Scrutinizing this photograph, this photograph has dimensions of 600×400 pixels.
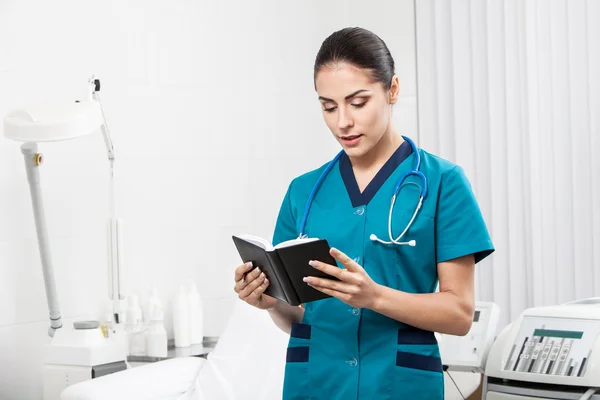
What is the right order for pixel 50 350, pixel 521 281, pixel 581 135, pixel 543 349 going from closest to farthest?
pixel 543 349
pixel 50 350
pixel 581 135
pixel 521 281

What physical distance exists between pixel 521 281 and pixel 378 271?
6.00 feet

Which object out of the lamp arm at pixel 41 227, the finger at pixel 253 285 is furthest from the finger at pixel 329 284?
the lamp arm at pixel 41 227

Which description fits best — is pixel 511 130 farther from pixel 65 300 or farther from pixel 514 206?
pixel 65 300

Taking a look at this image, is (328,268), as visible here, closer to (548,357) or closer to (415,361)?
(415,361)

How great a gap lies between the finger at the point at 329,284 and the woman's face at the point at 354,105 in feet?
0.84

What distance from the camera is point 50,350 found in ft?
7.70

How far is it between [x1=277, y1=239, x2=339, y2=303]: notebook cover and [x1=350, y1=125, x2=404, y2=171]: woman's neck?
0.86 feet

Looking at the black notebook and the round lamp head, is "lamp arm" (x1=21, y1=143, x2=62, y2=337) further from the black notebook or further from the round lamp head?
the black notebook

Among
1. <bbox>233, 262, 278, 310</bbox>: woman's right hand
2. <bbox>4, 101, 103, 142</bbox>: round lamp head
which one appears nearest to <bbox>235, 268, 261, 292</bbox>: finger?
<bbox>233, 262, 278, 310</bbox>: woman's right hand

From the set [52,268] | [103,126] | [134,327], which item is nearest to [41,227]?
[52,268]

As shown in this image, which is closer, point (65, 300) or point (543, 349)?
point (543, 349)

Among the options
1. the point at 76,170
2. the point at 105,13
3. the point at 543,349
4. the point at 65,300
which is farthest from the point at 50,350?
the point at 543,349

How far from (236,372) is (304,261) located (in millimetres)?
1240

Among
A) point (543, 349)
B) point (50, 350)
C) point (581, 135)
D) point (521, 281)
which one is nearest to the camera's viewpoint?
point (543, 349)
